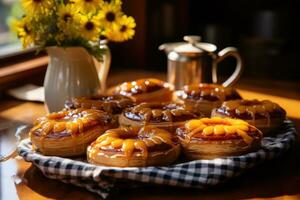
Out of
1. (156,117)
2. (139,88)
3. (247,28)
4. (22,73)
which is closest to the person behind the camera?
(156,117)

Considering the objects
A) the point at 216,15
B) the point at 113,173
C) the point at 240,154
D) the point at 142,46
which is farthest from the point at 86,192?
the point at 216,15

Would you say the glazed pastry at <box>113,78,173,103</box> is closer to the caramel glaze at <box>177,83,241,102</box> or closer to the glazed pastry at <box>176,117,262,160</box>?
the caramel glaze at <box>177,83,241,102</box>

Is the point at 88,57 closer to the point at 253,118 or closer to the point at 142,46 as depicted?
the point at 253,118

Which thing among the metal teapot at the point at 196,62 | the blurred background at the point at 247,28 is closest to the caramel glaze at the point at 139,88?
the metal teapot at the point at 196,62

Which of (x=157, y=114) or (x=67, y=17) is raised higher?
(x=67, y=17)

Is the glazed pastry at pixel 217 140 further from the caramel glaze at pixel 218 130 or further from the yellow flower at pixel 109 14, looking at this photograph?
the yellow flower at pixel 109 14

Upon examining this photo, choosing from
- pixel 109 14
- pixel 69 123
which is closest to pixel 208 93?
pixel 109 14

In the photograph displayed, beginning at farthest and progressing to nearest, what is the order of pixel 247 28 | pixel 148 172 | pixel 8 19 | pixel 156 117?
Answer: pixel 247 28 < pixel 8 19 < pixel 156 117 < pixel 148 172

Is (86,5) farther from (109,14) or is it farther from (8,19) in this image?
(8,19)
